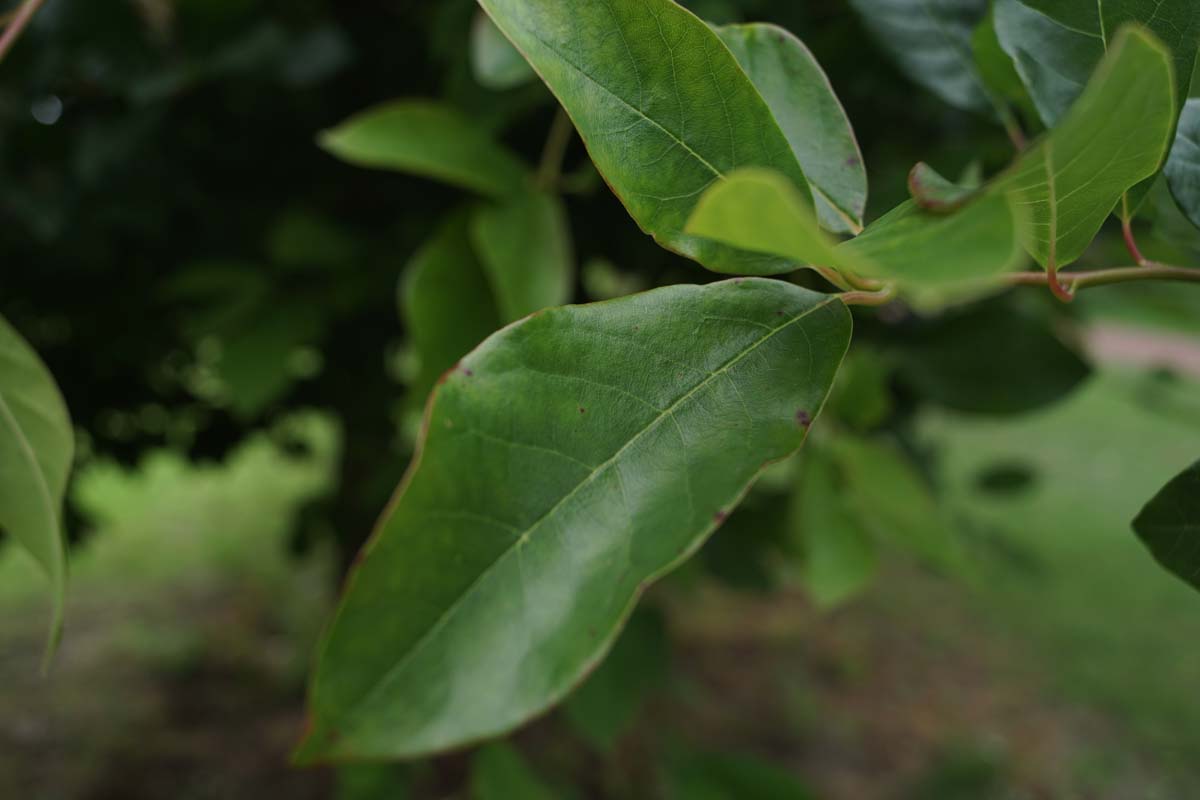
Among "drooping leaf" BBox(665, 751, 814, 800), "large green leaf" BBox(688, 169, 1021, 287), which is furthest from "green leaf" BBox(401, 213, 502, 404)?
"drooping leaf" BBox(665, 751, 814, 800)

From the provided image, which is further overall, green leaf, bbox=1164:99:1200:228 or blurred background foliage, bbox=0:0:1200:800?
blurred background foliage, bbox=0:0:1200:800

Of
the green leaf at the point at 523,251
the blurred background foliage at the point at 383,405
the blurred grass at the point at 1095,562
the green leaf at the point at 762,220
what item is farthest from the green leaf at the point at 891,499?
the blurred grass at the point at 1095,562

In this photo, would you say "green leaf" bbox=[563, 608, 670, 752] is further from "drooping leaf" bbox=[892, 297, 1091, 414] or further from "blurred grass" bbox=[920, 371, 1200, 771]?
"blurred grass" bbox=[920, 371, 1200, 771]

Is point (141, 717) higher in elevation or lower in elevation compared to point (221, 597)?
higher

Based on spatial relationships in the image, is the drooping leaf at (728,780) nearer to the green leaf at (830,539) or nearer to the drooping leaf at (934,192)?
the green leaf at (830,539)

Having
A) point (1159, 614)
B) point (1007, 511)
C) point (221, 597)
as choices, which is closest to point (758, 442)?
point (221, 597)

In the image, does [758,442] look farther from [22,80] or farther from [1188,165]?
[22,80]
